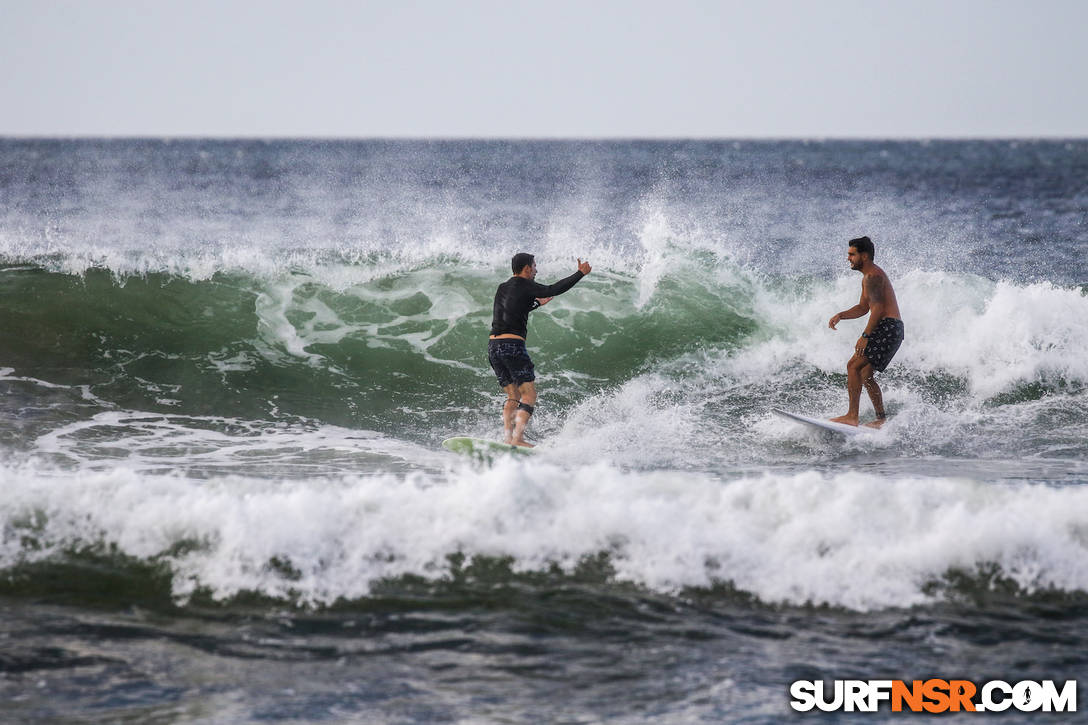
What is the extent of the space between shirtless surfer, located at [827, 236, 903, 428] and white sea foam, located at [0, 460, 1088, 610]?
8.53 feet

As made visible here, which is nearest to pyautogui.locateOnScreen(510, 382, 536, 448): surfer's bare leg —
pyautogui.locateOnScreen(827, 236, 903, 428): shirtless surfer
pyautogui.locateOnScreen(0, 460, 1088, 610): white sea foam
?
pyautogui.locateOnScreen(0, 460, 1088, 610): white sea foam

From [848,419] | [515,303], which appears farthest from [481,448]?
[848,419]

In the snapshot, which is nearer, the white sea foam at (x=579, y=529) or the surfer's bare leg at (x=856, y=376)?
the white sea foam at (x=579, y=529)

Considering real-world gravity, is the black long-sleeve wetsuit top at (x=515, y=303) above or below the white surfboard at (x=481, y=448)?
above

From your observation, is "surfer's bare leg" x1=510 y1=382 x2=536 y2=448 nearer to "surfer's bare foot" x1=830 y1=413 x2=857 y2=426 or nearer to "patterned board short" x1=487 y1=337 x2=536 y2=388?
"patterned board short" x1=487 y1=337 x2=536 y2=388

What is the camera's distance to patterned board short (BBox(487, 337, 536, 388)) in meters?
8.28

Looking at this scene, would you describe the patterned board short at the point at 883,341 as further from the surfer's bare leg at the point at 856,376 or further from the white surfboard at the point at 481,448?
the white surfboard at the point at 481,448

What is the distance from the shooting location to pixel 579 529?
585 centimetres

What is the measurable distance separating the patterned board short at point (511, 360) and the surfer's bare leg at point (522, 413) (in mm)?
59

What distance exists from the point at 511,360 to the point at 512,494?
240 centimetres

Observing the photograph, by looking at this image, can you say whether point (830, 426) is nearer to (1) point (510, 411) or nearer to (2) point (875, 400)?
(2) point (875, 400)

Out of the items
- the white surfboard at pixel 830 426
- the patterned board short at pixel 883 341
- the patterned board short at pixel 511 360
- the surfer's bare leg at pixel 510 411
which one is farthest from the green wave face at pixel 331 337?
the patterned board short at pixel 883 341

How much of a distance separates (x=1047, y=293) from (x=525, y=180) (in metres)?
37.8

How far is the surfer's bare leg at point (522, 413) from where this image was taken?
8.26 m
